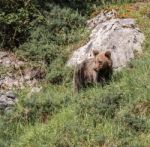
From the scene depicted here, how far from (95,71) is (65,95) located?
2.30 feet

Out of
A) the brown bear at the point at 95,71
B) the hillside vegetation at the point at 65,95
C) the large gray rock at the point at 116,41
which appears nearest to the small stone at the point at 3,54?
the hillside vegetation at the point at 65,95

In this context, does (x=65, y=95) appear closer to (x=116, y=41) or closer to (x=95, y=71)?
(x=95, y=71)

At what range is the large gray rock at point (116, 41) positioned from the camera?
11359 millimetres

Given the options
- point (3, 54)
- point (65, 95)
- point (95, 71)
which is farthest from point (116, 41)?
point (3, 54)

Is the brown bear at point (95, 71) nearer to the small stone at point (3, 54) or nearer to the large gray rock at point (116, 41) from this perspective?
the large gray rock at point (116, 41)

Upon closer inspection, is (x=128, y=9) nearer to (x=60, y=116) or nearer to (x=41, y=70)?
(x=41, y=70)

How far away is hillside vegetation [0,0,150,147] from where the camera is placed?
835cm

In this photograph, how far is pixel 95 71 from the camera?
33.0ft

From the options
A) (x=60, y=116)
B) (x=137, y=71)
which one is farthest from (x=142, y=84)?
(x=60, y=116)

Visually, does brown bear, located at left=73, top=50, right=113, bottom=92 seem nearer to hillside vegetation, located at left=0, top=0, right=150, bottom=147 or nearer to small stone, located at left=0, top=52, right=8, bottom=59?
hillside vegetation, located at left=0, top=0, right=150, bottom=147

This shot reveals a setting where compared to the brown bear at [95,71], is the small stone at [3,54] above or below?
below

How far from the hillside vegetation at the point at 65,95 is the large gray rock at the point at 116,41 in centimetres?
25

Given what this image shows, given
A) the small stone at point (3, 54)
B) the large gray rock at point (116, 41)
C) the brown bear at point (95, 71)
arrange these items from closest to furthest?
1. the brown bear at point (95, 71)
2. the large gray rock at point (116, 41)
3. the small stone at point (3, 54)

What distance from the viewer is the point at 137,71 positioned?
1009 centimetres
